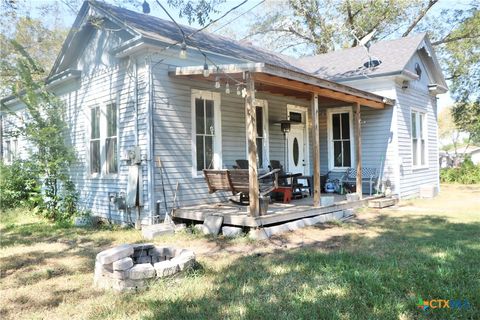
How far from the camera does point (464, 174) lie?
63.5 feet

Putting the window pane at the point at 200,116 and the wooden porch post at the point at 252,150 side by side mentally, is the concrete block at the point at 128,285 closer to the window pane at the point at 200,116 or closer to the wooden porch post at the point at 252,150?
the wooden porch post at the point at 252,150

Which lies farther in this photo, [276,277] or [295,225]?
[295,225]

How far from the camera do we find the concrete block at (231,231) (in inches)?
248

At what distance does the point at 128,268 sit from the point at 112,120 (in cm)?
509

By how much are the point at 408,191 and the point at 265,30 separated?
1552cm

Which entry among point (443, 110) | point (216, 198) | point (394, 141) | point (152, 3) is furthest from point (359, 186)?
point (443, 110)

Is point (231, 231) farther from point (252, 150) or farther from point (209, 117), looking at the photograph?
point (209, 117)

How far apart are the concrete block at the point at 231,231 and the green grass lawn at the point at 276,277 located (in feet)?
0.73

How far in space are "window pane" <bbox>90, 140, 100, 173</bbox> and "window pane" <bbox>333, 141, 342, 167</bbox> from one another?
22.5ft

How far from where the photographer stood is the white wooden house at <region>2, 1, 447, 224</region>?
7.22 metres

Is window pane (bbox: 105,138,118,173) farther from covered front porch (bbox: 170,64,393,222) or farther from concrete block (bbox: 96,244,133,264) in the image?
concrete block (bbox: 96,244,133,264)

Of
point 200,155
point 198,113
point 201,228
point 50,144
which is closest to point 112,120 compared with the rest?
point 50,144

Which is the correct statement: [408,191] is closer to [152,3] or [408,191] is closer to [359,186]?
[359,186]

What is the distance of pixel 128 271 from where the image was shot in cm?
387
